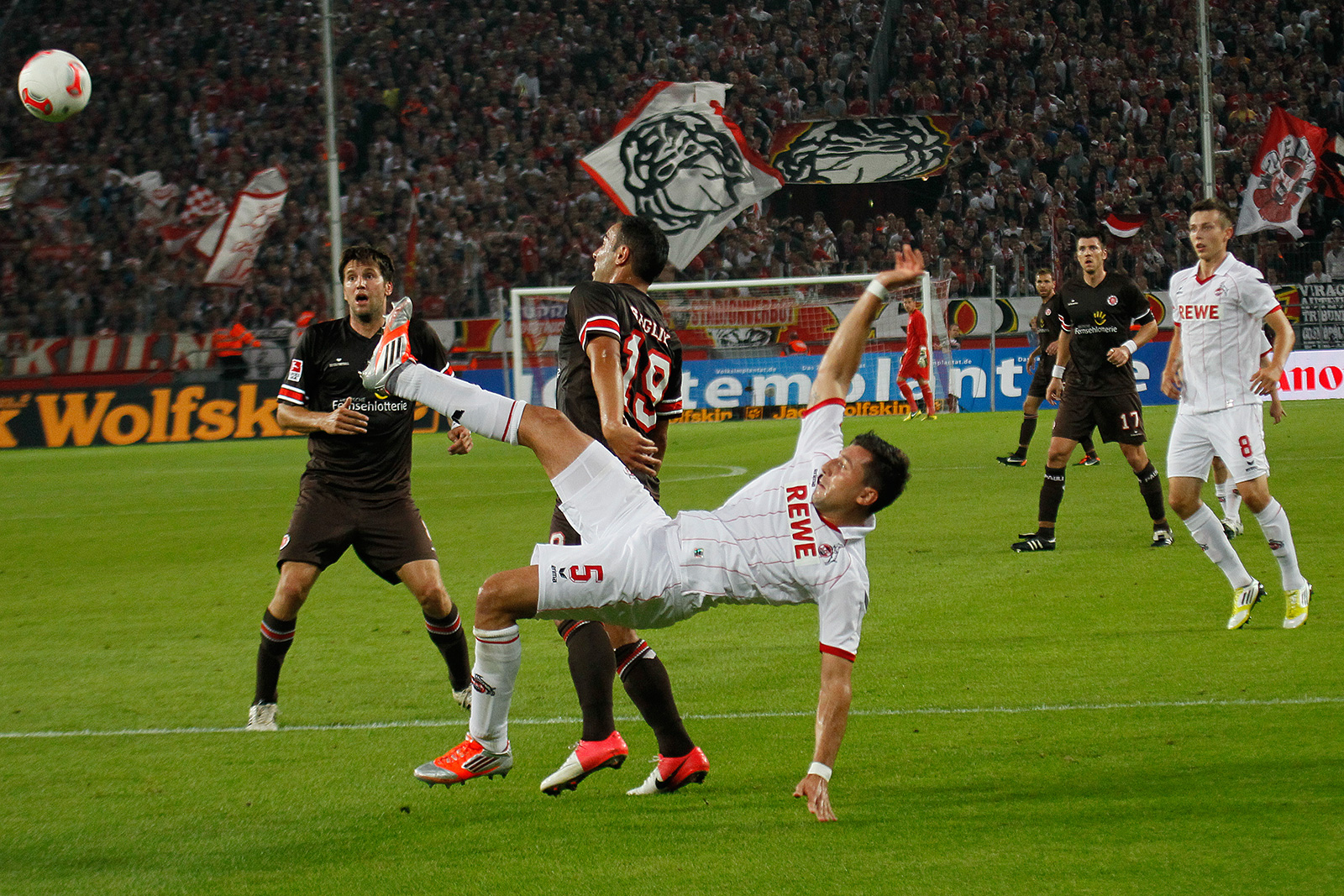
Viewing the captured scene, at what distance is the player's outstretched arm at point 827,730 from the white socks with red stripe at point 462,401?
137 centimetres

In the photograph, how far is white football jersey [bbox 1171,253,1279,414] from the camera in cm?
792

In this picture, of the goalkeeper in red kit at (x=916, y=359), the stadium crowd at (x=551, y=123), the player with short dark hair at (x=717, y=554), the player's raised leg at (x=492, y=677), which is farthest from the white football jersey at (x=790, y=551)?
the stadium crowd at (x=551, y=123)

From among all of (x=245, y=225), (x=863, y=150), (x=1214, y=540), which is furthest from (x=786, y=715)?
(x=863, y=150)

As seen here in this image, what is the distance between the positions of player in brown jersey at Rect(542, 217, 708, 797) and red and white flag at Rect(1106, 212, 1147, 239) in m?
26.3

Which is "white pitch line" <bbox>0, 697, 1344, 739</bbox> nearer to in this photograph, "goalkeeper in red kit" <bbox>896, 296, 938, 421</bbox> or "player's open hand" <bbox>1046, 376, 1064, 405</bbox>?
"player's open hand" <bbox>1046, 376, 1064, 405</bbox>

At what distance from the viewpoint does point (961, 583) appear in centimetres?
919

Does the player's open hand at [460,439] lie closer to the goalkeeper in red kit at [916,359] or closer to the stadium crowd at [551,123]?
the goalkeeper in red kit at [916,359]

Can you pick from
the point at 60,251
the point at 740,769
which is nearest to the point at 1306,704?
the point at 740,769

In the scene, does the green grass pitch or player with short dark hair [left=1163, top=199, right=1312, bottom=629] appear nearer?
the green grass pitch

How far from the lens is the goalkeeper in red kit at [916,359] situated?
22.9 m

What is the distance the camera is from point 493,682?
15.4ft

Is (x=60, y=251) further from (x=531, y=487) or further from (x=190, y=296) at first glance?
(x=531, y=487)

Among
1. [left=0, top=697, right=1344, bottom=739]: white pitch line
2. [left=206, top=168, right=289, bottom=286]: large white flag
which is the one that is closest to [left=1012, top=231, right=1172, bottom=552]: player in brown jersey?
[left=0, top=697, right=1344, bottom=739]: white pitch line

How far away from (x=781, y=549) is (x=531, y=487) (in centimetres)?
1245
